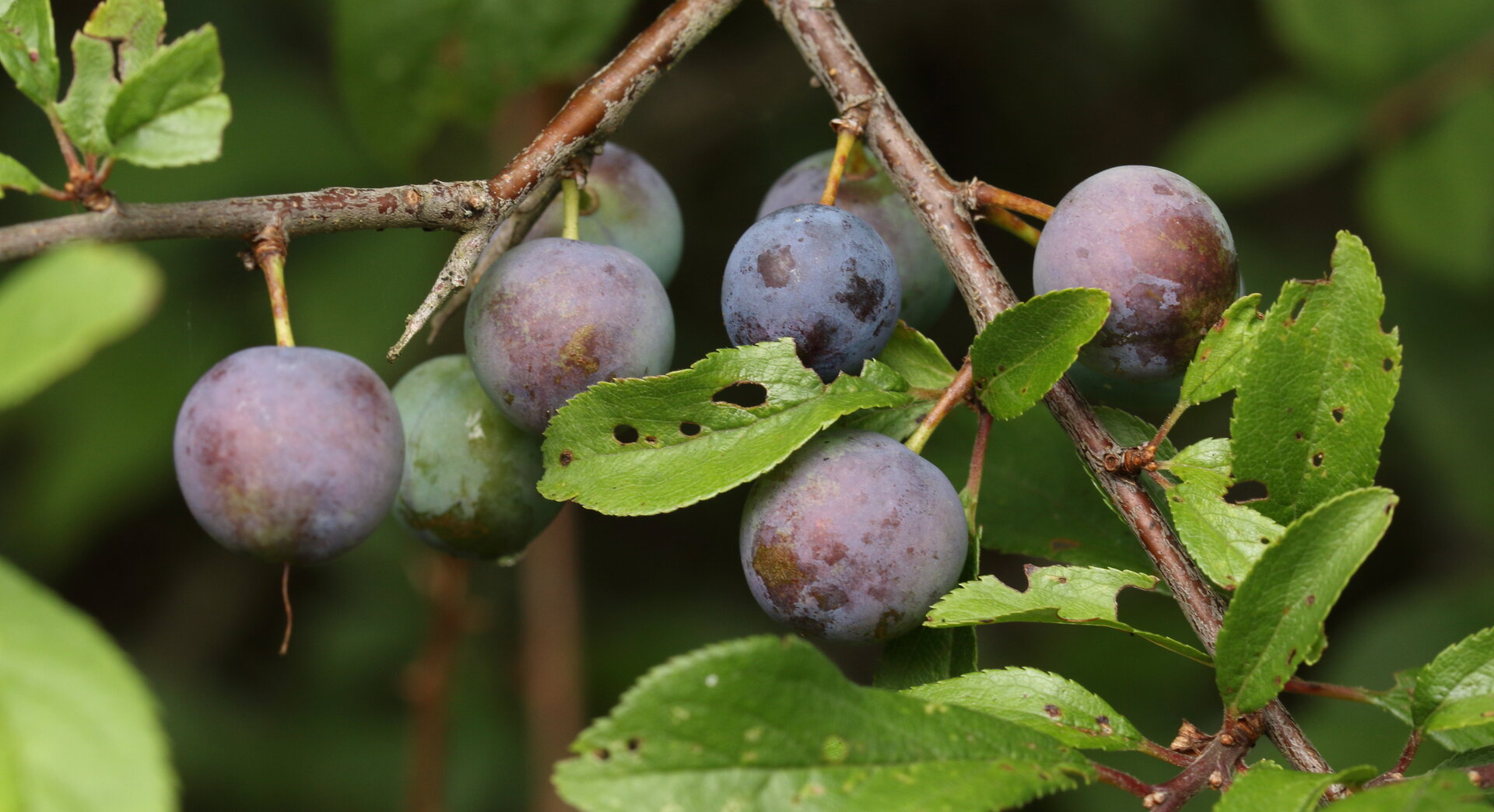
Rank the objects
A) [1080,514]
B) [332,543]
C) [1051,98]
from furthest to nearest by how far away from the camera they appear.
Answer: [1051,98] → [1080,514] → [332,543]

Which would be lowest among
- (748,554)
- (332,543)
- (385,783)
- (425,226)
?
(385,783)

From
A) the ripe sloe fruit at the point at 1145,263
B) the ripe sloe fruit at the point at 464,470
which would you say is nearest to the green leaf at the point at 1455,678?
the ripe sloe fruit at the point at 1145,263

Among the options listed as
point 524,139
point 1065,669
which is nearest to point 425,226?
point 524,139

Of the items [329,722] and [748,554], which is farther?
[329,722]

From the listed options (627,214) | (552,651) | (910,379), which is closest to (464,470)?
(627,214)

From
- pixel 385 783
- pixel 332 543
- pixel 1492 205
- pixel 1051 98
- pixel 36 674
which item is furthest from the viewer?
pixel 1051 98

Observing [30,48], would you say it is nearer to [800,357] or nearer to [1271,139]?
[800,357]

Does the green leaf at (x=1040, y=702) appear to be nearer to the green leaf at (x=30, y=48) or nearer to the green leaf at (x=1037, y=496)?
the green leaf at (x=1037, y=496)

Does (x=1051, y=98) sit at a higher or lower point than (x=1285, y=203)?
higher

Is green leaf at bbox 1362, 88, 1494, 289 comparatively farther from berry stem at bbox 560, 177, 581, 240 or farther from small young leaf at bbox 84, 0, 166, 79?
small young leaf at bbox 84, 0, 166, 79

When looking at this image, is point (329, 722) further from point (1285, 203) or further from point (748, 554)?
point (1285, 203)
